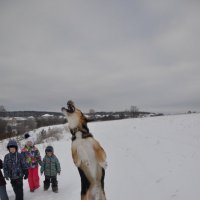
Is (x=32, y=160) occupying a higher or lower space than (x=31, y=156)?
lower

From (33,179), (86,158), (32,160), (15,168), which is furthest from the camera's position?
(32,160)

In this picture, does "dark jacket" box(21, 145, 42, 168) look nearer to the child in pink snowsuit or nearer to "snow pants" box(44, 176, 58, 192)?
the child in pink snowsuit

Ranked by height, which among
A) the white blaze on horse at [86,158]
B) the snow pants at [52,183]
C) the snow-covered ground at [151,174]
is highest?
the white blaze on horse at [86,158]

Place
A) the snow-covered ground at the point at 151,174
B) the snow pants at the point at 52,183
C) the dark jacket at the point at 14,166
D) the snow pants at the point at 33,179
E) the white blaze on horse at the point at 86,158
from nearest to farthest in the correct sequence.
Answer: the white blaze on horse at the point at 86,158
the snow-covered ground at the point at 151,174
the dark jacket at the point at 14,166
the snow pants at the point at 52,183
the snow pants at the point at 33,179

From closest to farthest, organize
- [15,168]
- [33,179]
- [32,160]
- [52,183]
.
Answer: [15,168], [52,183], [33,179], [32,160]

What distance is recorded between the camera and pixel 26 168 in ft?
25.3

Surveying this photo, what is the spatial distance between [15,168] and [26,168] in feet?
0.90

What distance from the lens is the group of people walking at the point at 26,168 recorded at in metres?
7.61

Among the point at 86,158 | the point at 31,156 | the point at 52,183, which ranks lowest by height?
the point at 52,183

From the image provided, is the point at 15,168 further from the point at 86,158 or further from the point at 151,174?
the point at 86,158

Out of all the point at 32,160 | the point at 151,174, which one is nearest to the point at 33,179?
the point at 32,160

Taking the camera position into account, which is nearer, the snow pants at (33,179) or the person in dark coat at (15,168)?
the person in dark coat at (15,168)

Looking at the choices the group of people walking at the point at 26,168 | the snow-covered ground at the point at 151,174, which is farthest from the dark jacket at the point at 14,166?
the snow-covered ground at the point at 151,174

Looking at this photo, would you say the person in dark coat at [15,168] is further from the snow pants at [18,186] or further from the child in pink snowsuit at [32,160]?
the child in pink snowsuit at [32,160]
